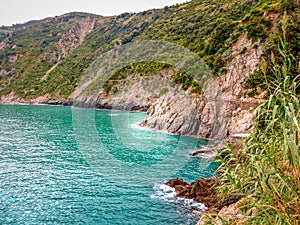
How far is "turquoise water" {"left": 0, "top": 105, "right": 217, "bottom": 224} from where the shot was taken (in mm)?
19562

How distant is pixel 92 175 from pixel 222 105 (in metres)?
28.6

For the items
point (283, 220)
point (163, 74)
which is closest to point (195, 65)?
point (163, 74)

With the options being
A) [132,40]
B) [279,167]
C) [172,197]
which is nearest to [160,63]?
[132,40]

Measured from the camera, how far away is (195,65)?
6141 cm

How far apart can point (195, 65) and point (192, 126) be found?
1693 cm

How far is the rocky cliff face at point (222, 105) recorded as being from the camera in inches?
1759

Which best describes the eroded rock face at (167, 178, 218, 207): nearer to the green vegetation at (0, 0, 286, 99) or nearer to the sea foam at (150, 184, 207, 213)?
the sea foam at (150, 184, 207, 213)

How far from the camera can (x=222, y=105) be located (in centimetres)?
4819

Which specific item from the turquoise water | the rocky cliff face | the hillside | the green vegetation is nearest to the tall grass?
the hillside

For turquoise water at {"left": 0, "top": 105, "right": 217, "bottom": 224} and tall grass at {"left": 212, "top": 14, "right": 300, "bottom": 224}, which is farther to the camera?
turquoise water at {"left": 0, "top": 105, "right": 217, "bottom": 224}

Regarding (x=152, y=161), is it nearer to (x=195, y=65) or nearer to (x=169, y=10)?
(x=195, y=65)

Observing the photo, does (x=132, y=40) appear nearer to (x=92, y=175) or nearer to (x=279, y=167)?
(x=92, y=175)

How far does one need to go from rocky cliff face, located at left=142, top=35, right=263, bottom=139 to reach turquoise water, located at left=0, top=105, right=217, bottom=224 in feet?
14.5

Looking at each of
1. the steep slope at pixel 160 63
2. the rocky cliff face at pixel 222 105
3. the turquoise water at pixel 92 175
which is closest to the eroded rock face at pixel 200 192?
the turquoise water at pixel 92 175
